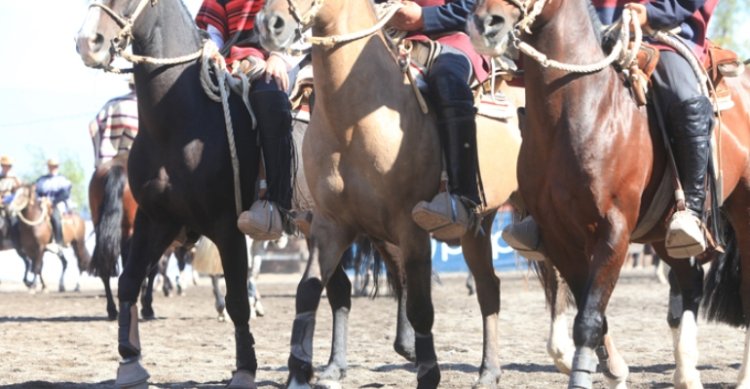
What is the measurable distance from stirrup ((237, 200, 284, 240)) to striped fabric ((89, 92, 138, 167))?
6.34 metres

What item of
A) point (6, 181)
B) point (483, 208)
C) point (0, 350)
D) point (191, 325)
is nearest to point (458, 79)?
point (483, 208)

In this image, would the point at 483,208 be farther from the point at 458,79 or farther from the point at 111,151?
the point at 111,151

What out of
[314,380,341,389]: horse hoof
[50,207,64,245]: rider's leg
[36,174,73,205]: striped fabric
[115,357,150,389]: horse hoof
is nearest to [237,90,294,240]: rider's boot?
[314,380,341,389]: horse hoof

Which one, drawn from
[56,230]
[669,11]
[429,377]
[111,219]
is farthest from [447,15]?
[56,230]

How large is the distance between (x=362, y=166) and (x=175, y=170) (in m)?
1.36

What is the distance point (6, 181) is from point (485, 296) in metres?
22.0

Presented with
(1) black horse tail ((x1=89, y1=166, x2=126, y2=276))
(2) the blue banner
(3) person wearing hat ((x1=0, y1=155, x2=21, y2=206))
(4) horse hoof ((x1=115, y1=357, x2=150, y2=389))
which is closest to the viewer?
(4) horse hoof ((x1=115, y1=357, x2=150, y2=389))

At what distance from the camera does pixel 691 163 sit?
670cm

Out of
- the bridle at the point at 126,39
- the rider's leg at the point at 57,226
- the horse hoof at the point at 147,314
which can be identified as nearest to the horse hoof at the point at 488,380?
the bridle at the point at 126,39

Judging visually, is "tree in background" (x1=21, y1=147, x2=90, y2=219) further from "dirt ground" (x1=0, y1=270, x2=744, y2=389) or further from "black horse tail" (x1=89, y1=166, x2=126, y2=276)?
"black horse tail" (x1=89, y1=166, x2=126, y2=276)

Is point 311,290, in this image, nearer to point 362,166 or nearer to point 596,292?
point 362,166

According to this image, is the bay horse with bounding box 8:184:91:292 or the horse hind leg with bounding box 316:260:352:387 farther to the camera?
the bay horse with bounding box 8:184:91:292

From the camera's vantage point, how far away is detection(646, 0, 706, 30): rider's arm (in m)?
7.00

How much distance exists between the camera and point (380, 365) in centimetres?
1005
